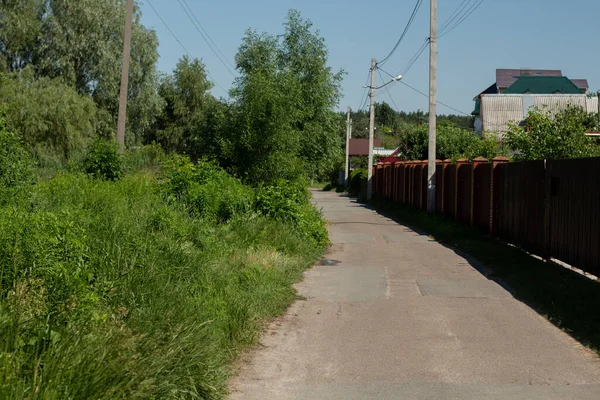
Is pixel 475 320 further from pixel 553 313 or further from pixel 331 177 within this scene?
pixel 331 177

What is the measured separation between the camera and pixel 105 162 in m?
17.5

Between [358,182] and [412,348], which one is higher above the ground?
[358,182]

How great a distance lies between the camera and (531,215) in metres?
13.7

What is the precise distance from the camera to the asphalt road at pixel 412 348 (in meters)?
6.17

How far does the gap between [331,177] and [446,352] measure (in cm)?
6667

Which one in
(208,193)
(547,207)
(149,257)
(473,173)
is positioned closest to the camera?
(149,257)

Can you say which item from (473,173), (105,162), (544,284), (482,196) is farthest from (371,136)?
(544,284)

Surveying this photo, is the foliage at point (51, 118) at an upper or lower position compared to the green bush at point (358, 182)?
upper

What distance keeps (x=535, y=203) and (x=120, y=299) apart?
9.04m

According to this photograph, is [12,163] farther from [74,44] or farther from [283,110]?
[74,44]

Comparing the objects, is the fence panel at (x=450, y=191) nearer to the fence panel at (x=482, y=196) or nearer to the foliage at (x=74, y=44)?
the fence panel at (x=482, y=196)

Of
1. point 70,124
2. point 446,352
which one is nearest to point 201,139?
point 70,124

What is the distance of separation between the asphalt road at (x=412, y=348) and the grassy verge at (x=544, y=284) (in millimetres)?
214

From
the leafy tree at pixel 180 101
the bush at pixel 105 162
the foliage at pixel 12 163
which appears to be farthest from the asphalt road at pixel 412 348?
the leafy tree at pixel 180 101
